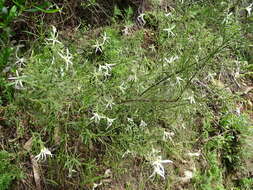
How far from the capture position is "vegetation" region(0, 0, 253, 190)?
147 cm

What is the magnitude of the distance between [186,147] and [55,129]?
3.85 feet

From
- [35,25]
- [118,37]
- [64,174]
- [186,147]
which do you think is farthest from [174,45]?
[64,174]

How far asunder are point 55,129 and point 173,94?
0.75 m

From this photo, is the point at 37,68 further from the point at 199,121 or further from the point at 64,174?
the point at 199,121

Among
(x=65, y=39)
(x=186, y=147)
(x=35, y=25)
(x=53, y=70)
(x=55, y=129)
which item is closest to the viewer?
(x=53, y=70)

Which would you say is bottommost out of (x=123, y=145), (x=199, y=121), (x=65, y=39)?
(x=199, y=121)

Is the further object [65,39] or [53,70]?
[65,39]

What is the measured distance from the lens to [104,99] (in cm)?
159

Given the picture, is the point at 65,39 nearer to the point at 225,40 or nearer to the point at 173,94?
the point at 173,94

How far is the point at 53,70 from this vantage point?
1.32 metres

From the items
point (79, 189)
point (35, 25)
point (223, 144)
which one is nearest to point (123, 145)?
point (79, 189)

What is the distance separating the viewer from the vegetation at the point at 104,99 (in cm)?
147

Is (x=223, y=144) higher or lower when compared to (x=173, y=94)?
lower

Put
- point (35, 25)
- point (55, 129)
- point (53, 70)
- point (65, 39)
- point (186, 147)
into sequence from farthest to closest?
1. point (186, 147)
2. point (65, 39)
3. point (35, 25)
4. point (55, 129)
5. point (53, 70)
